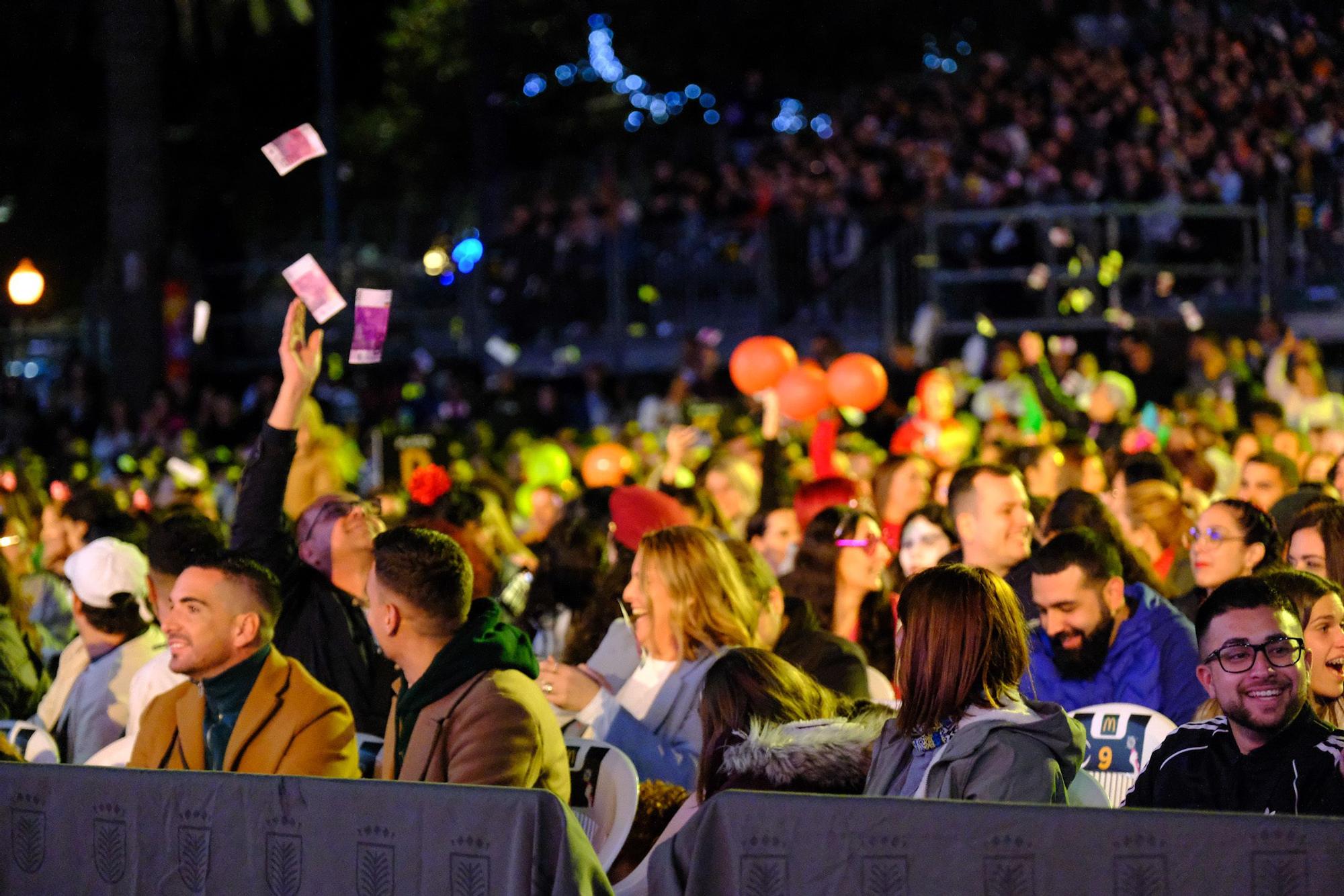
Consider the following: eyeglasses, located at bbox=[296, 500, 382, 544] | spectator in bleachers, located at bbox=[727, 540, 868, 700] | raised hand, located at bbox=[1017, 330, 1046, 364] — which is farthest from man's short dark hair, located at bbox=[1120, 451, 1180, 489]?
raised hand, located at bbox=[1017, 330, 1046, 364]

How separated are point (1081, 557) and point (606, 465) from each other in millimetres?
6778

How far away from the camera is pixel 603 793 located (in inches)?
204

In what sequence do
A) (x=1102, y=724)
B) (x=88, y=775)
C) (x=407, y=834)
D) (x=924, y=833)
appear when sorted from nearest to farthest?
(x=924, y=833) → (x=407, y=834) → (x=88, y=775) → (x=1102, y=724)

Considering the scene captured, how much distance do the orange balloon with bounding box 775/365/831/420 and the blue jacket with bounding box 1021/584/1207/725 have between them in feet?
19.7

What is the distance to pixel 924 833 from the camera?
3805 mm

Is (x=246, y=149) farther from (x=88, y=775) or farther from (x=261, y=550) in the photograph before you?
(x=88, y=775)

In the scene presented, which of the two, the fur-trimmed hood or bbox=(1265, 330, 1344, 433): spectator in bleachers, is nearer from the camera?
the fur-trimmed hood

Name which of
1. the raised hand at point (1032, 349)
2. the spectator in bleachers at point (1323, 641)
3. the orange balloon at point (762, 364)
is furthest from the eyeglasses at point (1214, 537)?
the raised hand at point (1032, 349)

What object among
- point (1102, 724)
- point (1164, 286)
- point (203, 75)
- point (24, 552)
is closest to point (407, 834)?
point (1102, 724)

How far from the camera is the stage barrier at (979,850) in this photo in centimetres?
356

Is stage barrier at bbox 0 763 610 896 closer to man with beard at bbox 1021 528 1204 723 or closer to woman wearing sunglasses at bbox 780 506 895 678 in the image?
man with beard at bbox 1021 528 1204 723

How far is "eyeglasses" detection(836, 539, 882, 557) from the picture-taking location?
7.01 m

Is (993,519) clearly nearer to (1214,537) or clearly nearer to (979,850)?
(1214,537)

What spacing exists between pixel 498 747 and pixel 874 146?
→ 57.9 feet
